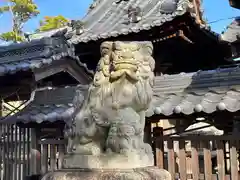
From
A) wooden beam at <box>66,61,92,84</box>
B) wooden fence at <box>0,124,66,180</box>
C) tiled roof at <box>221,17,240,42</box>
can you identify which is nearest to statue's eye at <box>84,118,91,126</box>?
wooden fence at <box>0,124,66,180</box>

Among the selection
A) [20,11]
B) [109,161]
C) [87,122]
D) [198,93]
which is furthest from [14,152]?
Result: [20,11]

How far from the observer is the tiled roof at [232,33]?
6.26 m

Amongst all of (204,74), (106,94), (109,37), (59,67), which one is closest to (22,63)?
(59,67)

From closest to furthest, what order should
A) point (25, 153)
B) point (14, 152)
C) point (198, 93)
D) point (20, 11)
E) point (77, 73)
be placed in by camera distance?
point (198, 93) → point (25, 153) → point (14, 152) → point (77, 73) → point (20, 11)

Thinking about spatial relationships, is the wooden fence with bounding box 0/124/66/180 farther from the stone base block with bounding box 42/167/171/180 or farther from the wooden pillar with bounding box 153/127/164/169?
the stone base block with bounding box 42/167/171/180

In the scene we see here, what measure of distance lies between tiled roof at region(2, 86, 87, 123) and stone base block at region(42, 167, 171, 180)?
2582 millimetres

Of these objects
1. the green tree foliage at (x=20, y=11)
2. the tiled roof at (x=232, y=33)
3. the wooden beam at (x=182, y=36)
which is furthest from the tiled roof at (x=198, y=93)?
the green tree foliage at (x=20, y=11)

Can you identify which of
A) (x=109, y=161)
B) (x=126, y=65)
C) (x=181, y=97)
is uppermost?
(x=126, y=65)

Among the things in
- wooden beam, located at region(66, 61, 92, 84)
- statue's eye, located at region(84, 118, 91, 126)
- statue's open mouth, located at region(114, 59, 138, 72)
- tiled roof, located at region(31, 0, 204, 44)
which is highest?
tiled roof, located at region(31, 0, 204, 44)

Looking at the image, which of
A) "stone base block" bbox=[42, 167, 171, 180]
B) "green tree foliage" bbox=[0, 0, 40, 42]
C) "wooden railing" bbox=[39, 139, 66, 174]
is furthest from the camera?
"green tree foliage" bbox=[0, 0, 40, 42]

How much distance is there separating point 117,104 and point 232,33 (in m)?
3.36

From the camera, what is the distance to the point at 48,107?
23.2 ft

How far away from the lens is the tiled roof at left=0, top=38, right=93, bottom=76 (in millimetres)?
7551

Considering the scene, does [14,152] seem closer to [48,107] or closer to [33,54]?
[48,107]
